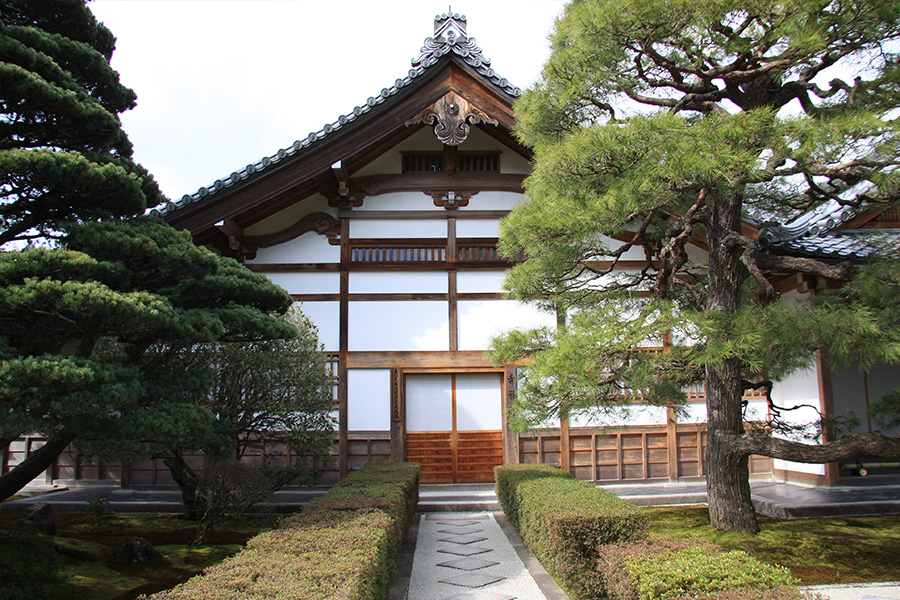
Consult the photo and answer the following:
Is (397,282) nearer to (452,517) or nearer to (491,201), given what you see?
(491,201)

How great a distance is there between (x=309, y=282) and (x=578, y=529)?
6836 mm

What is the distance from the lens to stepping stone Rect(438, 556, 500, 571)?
238 inches

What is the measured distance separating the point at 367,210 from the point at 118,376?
6.57 meters

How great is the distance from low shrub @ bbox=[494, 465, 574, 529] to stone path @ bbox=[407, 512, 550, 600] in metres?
0.28

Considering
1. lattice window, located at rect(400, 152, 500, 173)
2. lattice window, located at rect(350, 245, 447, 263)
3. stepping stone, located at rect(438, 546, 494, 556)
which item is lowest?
stepping stone, located at rect(438, 546, 494, 556)

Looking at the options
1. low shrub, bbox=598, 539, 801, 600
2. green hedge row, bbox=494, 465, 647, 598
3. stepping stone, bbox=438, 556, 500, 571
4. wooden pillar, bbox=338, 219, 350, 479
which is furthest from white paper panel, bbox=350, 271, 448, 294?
low shrub, bbox=598, 539, 801, 600

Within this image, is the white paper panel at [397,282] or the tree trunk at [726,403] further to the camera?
the white paper panel at [397,282]

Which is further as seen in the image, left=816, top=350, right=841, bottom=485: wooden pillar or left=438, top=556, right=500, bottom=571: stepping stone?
left=816, top=350, right=841, bottom=485: wooden pillar

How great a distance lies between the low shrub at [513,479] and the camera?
7398 millimetres

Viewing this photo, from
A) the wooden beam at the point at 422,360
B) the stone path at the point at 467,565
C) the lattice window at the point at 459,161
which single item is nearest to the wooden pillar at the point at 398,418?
the wooden beam at the point at 422,360

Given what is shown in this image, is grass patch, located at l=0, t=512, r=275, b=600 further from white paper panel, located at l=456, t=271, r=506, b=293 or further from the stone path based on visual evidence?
white paper panel, located at l=456, t=271, r=506, b=293

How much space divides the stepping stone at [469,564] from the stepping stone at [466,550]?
218mm

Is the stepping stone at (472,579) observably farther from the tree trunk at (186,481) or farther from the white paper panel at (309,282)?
the white paper panel at (309,282)

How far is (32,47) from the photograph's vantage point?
192 inches
